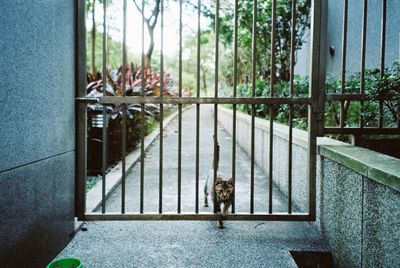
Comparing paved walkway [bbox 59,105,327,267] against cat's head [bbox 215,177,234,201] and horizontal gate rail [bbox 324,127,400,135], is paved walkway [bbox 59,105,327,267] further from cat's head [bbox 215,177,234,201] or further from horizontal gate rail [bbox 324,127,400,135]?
horizontal gate rail [bbox 324,127,400,135]

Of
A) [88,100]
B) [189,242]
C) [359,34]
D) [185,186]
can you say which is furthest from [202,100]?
[359,34]

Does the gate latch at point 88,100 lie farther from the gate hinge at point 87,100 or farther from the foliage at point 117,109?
the foliage at point 117,109

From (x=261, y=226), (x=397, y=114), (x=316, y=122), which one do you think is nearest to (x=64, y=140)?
(x=261, y=226)

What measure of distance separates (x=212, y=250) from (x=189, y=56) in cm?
4570

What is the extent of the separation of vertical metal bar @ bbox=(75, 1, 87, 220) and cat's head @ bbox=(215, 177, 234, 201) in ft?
4.62

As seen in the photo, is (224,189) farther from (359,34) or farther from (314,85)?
(359,34)

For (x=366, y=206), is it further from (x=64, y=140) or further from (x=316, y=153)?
(x=64, y=140)

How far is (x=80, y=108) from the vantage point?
3.65 metres

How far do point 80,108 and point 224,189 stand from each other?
67.6 inches

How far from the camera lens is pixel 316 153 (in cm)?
382

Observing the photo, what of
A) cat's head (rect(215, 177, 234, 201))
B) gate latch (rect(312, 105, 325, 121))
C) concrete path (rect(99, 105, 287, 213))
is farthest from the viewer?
concrete path (rect(99, 105, 287, 213))

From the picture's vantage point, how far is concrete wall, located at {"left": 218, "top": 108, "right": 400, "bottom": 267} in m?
2.25

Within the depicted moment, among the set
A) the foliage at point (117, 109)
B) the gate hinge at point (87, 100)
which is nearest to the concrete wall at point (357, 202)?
the gate hinge at point (87, 100)

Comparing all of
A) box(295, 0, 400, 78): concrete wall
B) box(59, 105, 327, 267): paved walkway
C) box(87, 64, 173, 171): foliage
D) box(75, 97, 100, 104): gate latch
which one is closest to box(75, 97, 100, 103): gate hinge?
box(75, 97, 100, 104): gate latch
